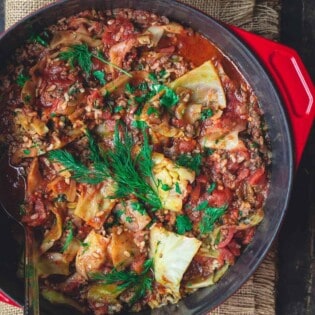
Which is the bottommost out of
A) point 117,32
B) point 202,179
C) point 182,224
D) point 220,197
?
point 182,224

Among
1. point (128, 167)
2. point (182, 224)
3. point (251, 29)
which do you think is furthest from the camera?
point (251, 29)

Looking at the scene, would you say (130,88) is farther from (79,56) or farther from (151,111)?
(79,56)

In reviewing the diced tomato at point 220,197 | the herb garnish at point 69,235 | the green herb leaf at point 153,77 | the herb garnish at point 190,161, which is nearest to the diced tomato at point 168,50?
the green herb leaf at point 153,77

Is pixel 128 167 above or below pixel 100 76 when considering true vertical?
below

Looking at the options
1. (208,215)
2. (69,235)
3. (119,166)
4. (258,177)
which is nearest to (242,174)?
(258,177)

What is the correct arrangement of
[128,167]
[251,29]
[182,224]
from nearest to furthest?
[128,167] → [182,224] → [251,29]

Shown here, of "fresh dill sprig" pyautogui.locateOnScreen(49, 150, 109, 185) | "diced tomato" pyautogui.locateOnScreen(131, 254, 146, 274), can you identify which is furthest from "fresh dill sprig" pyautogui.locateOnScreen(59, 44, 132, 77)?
"diced tomato" pyautogui.locateOnScreen(131, 254, 146, 274)

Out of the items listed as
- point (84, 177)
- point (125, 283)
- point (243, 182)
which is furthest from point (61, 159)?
point (243, 182)
